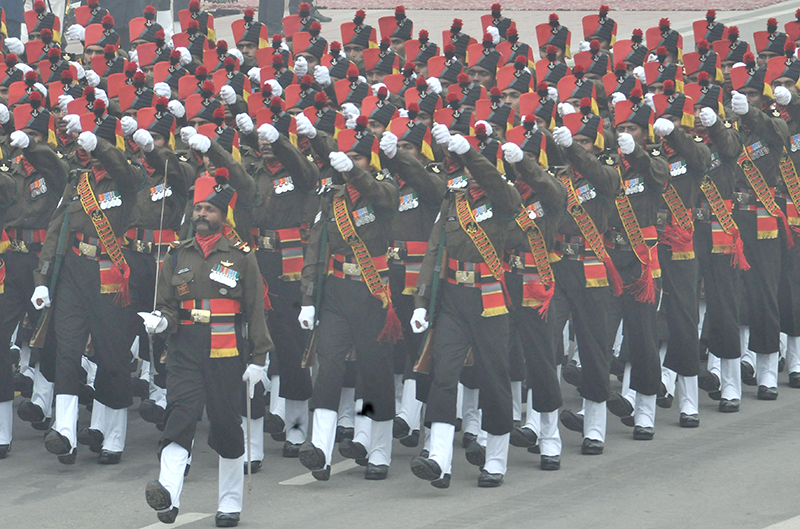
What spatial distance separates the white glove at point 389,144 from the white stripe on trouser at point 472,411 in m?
2.00

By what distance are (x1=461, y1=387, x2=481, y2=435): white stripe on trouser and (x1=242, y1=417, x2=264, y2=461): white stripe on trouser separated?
1552 millimetres

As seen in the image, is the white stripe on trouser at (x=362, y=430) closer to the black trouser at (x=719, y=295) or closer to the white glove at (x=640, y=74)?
the black trouser at (x=719, y=295)

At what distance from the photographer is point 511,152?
36.6ft

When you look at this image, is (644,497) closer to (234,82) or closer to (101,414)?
(101,414)

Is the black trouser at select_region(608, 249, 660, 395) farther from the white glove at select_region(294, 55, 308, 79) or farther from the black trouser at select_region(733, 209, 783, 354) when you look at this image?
the white glove at select_region(294, 55, 308, 79)

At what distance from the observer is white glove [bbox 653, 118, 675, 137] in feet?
40.5

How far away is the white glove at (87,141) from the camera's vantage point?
11680mm

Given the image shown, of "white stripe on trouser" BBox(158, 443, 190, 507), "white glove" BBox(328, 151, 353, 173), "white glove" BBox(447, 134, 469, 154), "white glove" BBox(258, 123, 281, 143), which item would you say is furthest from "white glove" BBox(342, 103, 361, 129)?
"white stripe on trouser" BBox(158, 443, 190, 507)

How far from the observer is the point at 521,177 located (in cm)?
1169

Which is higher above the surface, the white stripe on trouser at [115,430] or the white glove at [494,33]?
the white glove at [494,33]

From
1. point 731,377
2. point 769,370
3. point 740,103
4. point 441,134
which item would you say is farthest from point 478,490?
point 740,103

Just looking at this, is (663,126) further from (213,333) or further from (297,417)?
(213,333)

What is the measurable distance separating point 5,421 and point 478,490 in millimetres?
3558

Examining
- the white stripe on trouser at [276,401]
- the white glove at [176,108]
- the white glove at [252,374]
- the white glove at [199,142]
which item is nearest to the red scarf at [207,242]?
the white glove at [252,374]
